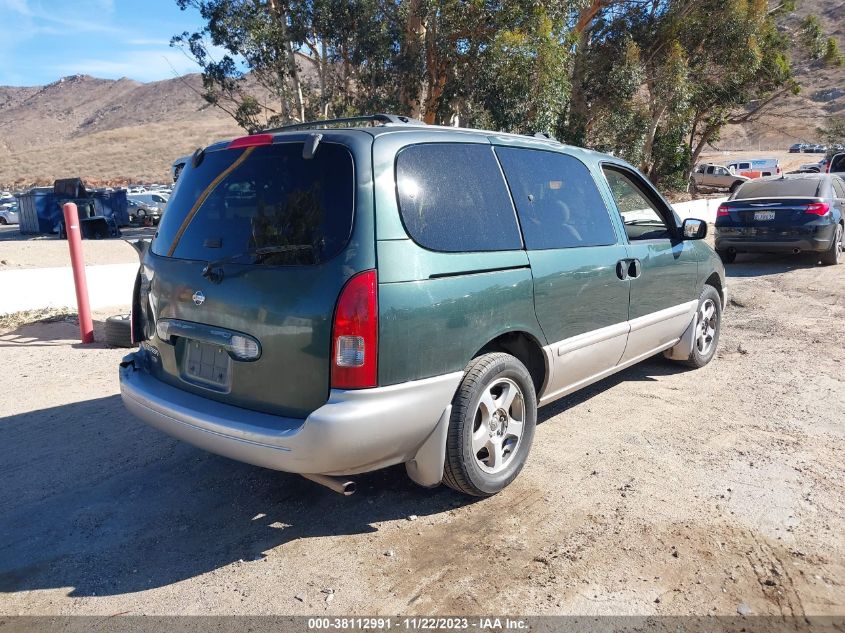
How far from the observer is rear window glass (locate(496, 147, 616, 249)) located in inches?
156

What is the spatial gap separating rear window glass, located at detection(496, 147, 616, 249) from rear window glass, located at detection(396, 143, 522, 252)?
0.47ft

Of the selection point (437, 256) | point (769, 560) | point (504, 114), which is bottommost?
point (769, 560)

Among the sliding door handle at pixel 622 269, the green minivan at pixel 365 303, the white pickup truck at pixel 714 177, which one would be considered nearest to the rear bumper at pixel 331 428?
the green minivan at pixel 365 303

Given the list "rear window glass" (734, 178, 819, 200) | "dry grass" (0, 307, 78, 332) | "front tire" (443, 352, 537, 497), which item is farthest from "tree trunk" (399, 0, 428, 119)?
"front tire" (443, 352, 537, 497)

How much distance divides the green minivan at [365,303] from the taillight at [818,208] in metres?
8.34

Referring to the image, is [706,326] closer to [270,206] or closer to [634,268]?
[634,268]

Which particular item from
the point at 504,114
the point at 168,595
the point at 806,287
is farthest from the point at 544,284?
the point at 504,114

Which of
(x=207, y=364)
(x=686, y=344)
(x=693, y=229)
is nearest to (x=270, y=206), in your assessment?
(x=207, y=364)

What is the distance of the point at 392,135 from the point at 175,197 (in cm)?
135

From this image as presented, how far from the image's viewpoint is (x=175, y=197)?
3.80m

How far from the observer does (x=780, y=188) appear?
11664mm

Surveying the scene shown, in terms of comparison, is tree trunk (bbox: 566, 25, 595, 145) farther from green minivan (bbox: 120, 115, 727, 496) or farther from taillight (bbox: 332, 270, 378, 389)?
taillight (bbox: 332, 270, 378, 389)

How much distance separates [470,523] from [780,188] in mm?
10634

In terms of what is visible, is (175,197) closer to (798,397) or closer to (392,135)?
(392,135)
